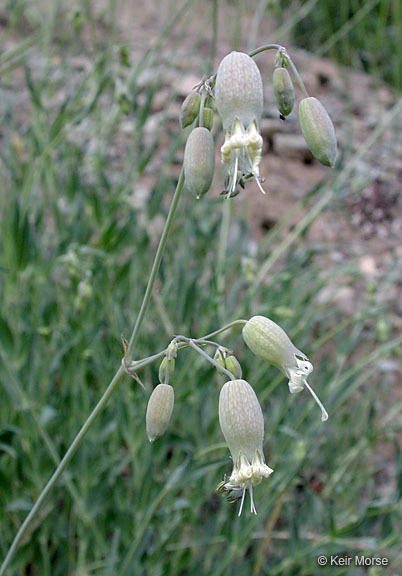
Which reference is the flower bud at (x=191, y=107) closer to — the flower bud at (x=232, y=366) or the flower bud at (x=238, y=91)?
the flower bud at (x=238, y=91)

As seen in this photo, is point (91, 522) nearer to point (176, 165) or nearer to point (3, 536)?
point (3, 536)

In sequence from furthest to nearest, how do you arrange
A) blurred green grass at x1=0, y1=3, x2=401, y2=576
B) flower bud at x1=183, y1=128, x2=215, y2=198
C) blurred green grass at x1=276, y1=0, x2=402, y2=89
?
blurred green grass at x1=276, y1=0, x2=402, y2=89 < blurred green grass at x1=0, y1=3, x2=401, y2=576 < flower bud at x1=183, y1=128, x2=215, y2=198

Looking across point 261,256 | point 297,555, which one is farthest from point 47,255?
point 297,555

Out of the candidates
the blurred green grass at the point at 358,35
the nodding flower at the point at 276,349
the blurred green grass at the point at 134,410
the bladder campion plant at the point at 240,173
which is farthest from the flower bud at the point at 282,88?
the blurred green grass at the point at 358,35

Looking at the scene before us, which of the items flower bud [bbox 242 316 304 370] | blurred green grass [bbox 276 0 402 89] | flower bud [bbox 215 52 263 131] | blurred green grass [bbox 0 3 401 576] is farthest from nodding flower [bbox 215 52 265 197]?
blurred green grass [bbox 276 0 402 89]

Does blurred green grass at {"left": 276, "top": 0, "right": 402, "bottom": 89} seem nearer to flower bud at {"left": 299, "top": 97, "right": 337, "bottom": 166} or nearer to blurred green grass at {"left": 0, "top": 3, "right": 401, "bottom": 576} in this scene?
blurred green grass at {"left": 0, "top": 3, "right": 401, "bottom": 576}

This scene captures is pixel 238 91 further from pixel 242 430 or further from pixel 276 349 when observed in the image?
pixel 242 430

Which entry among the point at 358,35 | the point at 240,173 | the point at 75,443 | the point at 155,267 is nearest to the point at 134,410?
the point at 75,443
